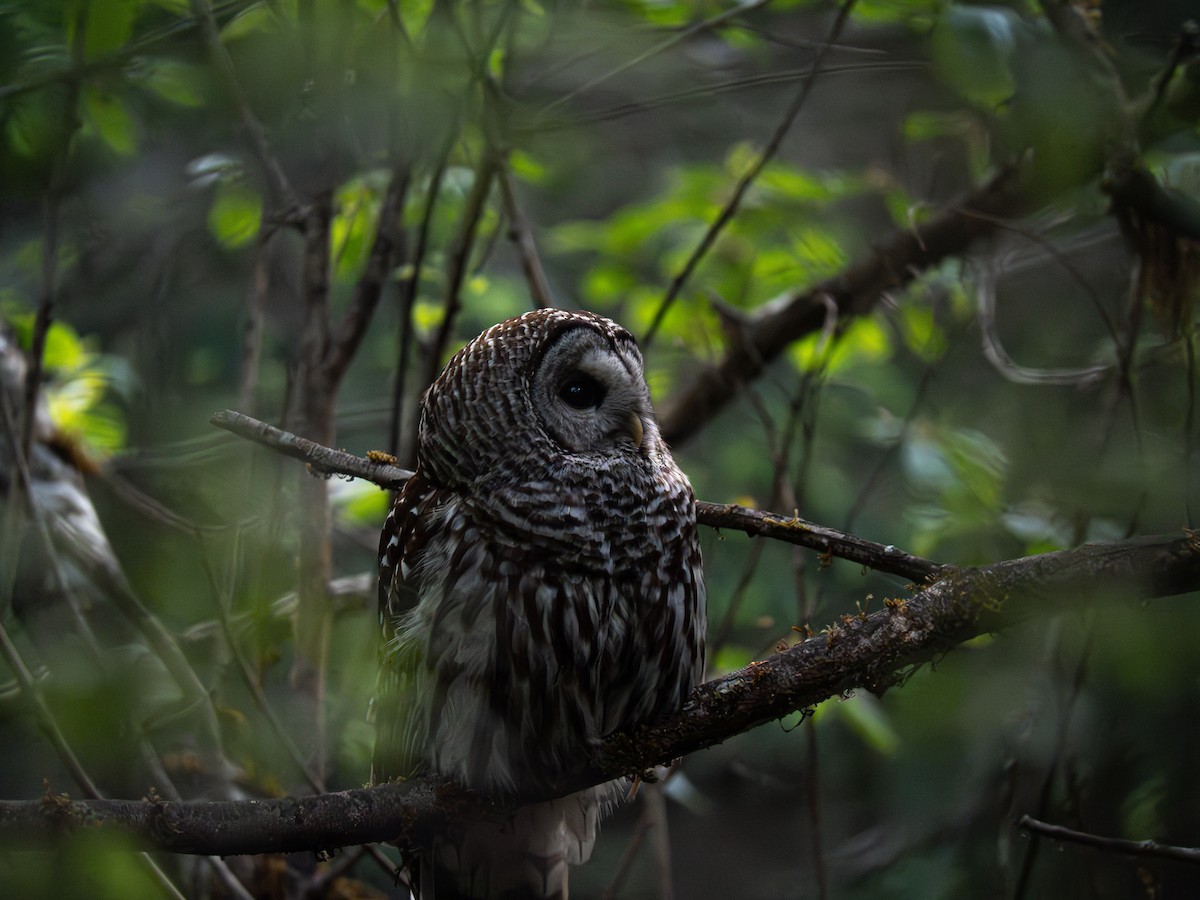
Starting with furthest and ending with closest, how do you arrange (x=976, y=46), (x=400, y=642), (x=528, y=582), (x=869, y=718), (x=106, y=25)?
(x=869, y=718)
(x=400, y=642)
(x=528, y=582)
(x=976, y=46)
(x=106, y=25)

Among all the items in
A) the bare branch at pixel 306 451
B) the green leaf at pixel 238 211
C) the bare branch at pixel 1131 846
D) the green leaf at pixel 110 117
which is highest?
the green leaf at pixel 110 117

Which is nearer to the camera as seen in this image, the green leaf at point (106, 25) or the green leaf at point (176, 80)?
the green leaf at point (106, 25)

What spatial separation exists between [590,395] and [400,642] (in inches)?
27.9

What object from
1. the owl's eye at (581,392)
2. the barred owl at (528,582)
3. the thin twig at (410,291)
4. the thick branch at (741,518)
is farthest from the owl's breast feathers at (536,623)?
the thin twig at (410,291)

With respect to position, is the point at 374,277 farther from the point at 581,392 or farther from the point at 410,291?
the point at 581,392

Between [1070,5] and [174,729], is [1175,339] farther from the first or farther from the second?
[174,729]

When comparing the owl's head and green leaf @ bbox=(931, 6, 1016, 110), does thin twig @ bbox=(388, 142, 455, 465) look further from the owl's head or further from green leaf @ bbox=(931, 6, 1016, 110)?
green leaf @ bbox=(931, 6, 1016, 110)

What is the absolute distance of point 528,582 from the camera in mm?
2137

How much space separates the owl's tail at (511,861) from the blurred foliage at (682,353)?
1.52ft

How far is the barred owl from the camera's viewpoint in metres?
2.15

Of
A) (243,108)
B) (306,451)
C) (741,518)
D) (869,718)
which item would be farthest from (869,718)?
(243,108)

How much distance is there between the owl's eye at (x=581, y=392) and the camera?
2375mm

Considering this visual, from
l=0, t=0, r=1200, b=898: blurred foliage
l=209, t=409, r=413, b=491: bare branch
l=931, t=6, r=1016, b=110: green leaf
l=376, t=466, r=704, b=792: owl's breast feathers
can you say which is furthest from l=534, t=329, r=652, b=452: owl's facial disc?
l=931, t=6, r=1016, b=110: green leaf

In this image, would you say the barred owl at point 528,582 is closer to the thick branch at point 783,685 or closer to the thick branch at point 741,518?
the thick branch at point 741,518
